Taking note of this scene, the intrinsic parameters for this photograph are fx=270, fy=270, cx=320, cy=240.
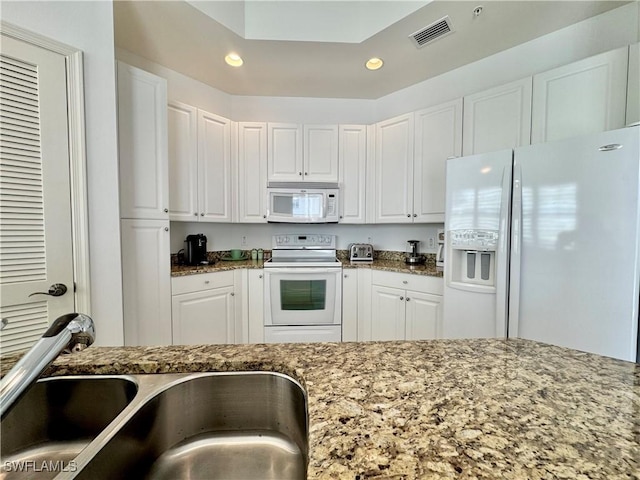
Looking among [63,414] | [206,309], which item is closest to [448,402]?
[63,414]

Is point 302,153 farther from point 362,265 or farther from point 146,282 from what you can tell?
point 146,282

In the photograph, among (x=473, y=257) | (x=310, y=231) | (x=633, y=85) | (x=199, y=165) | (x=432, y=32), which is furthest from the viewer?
(x=310, y=231)

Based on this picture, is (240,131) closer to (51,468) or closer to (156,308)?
(156,308)

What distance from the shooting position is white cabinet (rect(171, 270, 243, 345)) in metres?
2.15

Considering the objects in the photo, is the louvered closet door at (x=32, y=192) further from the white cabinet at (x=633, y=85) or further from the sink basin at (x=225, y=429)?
the white cabinet at (x=633, y=85)

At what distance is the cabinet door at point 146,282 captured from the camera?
5.98 feet

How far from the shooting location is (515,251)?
1596 mm

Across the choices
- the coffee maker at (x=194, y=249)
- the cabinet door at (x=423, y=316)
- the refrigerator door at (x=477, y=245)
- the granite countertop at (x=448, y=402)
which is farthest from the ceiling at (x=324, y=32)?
the granite countertop at (x=448, y=402)

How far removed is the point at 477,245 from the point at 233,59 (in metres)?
2.50

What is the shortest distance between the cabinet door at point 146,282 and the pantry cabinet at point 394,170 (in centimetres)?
197

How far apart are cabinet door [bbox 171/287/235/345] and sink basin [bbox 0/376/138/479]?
58.6 inches

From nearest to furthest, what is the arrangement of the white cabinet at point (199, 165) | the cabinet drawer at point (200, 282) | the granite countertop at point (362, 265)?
the cabinet drawer at point (200, 282)
the granite countertop at point (362, 265)
the white cabinet at point (199, 165)

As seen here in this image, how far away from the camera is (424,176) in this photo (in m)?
2.50

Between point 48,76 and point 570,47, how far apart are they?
10.9ft
